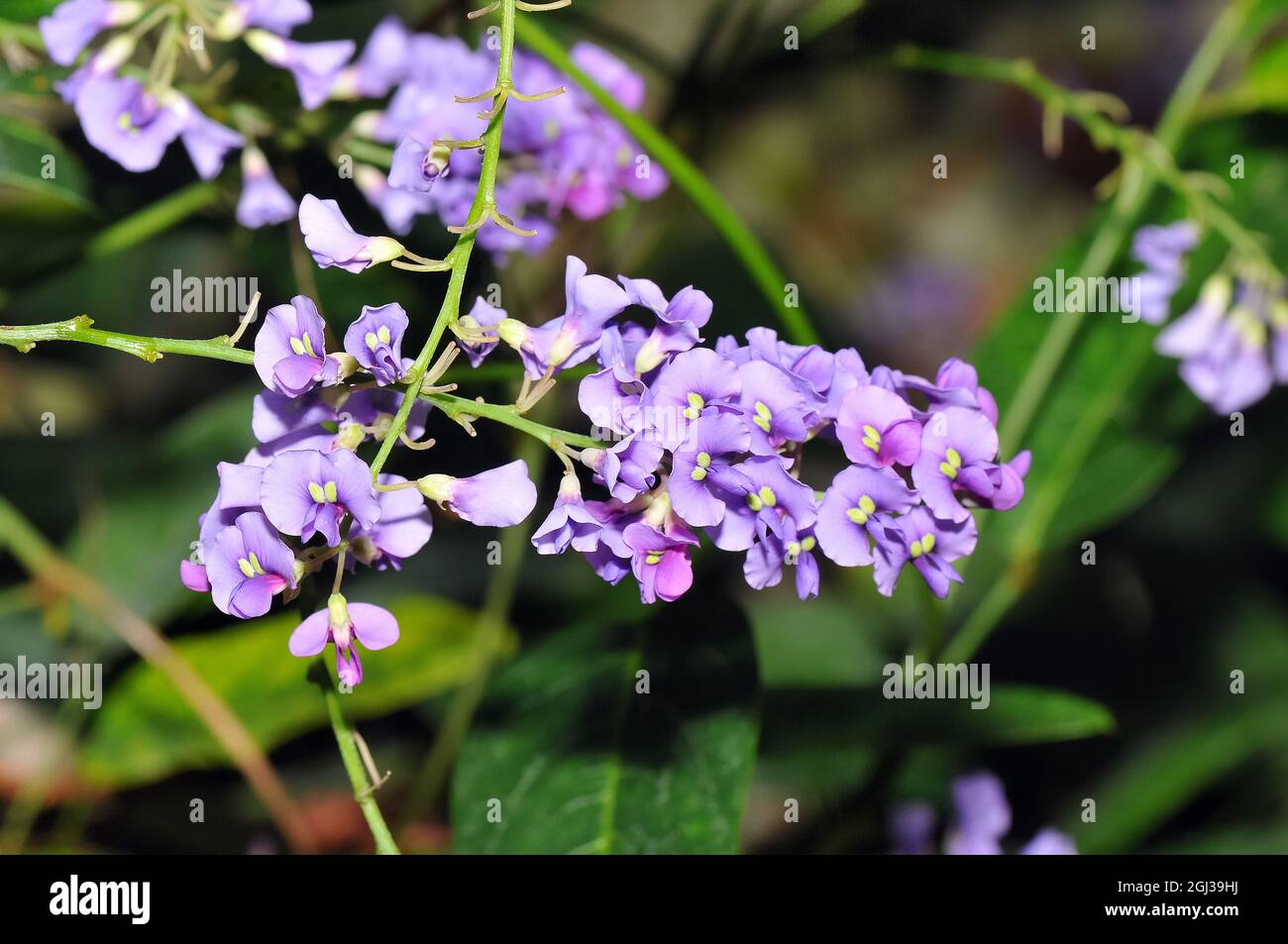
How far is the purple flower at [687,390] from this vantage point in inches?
42.9

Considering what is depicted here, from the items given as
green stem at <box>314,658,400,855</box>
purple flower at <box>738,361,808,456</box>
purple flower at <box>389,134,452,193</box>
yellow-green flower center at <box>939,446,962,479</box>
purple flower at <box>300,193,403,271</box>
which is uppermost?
purple flower at <box>389,134,452,193</box>

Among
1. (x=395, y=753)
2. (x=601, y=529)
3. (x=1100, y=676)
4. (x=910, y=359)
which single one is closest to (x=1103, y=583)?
(x=1100, y=676)

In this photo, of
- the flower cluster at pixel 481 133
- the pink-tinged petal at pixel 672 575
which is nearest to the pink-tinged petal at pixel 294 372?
the pink-tinged petal at pixel 672 575

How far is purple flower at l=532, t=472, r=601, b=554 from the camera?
110 cm

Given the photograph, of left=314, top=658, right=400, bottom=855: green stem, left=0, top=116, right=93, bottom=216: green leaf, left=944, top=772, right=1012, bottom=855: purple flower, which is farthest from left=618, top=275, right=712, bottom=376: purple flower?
left=944, top=772, right=1012, bottom=855: purple flower

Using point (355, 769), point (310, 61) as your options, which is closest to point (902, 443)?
point (355, 769)

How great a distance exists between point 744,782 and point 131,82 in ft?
4.10

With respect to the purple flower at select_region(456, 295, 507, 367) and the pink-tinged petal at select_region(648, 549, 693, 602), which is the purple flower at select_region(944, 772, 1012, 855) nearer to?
the pink-tinged petal at select_region(648, 549, 693, 602)

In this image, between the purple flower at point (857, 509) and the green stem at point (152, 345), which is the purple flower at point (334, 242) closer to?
the green stem at point (152, 345)

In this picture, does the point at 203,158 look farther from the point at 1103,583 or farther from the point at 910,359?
the point at 910,359

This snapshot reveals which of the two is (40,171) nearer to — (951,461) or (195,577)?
(195,577)

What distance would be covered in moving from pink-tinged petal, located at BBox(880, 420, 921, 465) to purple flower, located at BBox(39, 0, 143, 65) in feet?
3.71

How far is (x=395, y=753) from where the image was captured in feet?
8.40

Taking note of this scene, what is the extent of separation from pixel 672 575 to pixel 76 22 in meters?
1.11
